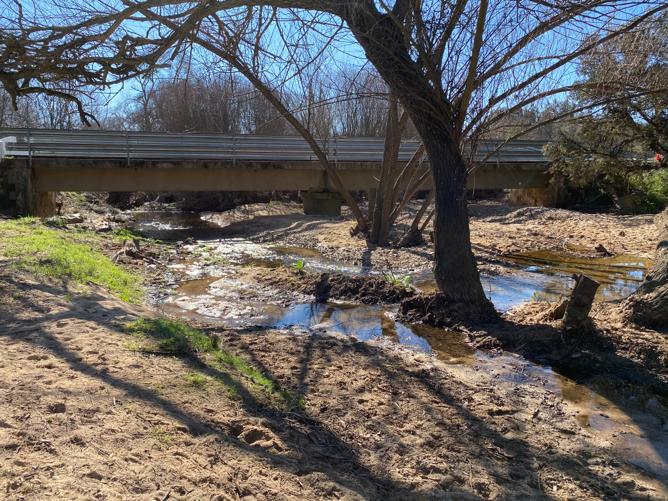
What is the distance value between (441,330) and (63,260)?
600cm

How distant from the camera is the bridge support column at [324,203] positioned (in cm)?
2412

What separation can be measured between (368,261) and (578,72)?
6904 mm

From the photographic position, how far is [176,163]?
69.4ft

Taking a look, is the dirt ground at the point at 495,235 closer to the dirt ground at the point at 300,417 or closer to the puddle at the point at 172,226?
the puddle at the point at 172,226

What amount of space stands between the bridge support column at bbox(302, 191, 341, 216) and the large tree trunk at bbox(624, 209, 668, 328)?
16855mm

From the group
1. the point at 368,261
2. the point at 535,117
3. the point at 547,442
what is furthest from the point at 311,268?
the point at 547,442

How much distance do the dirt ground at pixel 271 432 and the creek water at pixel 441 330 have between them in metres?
0.28

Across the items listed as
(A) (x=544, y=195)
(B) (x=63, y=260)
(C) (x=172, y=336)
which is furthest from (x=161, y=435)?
(A) (x=544, y=195)

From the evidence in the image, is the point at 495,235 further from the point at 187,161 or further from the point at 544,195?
the point at 187,161

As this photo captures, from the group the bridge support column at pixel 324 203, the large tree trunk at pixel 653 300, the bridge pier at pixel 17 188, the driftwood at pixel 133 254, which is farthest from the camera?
the bridge support column at pixel 324 203

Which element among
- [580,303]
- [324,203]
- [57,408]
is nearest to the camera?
[57,408]

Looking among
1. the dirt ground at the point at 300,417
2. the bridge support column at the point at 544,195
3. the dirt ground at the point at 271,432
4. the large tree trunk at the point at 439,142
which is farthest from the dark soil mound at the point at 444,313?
the bridge support column at the point at 544,195

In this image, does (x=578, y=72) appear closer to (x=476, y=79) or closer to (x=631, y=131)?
(x=476, y=79)

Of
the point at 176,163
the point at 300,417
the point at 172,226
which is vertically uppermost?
the point at 176,163
